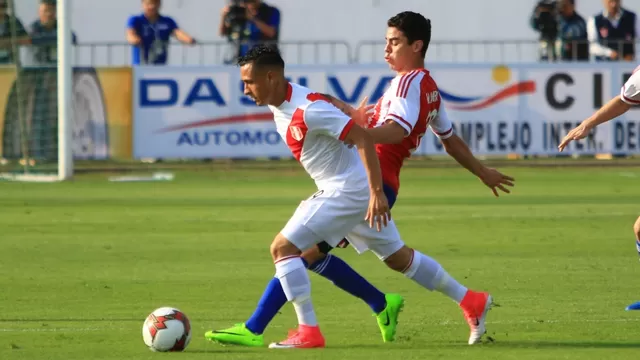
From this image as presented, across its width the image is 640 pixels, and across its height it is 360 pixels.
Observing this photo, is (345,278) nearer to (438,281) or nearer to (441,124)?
(438,281)

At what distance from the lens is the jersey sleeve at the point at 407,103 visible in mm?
8078

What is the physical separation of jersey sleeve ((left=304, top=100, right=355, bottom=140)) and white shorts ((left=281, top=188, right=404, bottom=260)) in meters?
0.42

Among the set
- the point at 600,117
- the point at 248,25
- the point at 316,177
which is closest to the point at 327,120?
the point at 316,177

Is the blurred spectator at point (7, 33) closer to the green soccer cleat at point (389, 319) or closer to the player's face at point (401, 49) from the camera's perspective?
the player's face at point (401, 49)

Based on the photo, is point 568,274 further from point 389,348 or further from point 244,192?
point 244,192

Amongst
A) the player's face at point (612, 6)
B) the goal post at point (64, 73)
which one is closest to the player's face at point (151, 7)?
the goal post at point (64, 73)

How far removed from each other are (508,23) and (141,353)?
830 inches

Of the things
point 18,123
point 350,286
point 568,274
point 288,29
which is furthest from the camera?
point 288,29

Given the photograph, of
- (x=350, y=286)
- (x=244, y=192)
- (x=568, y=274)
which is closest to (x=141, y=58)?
(x=244, y=192)

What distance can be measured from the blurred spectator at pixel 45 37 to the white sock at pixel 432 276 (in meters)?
15.5

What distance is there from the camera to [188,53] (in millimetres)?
24344

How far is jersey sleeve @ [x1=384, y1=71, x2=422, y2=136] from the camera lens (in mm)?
8078

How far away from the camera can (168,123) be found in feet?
76.0

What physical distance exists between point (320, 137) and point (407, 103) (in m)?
0.55
